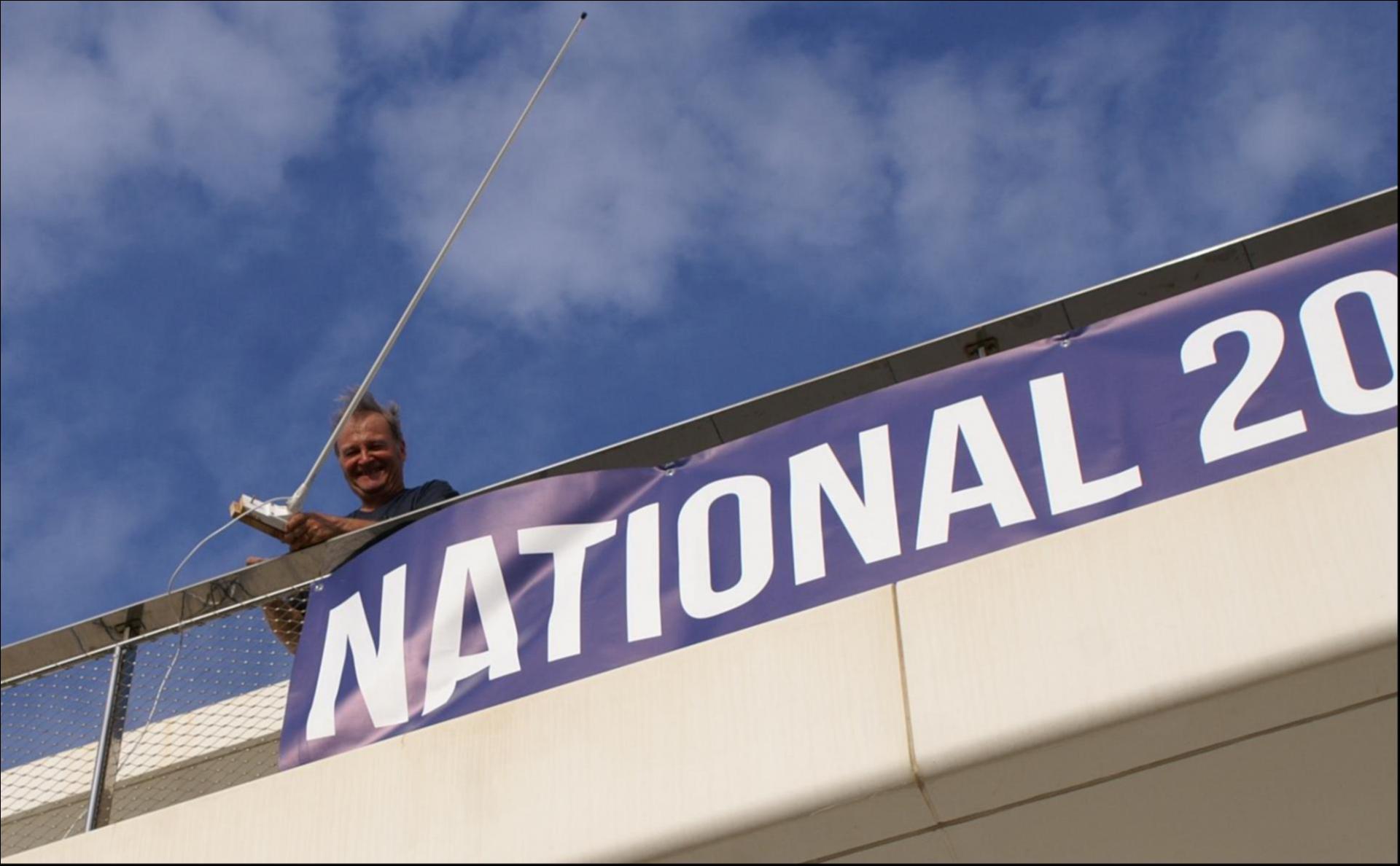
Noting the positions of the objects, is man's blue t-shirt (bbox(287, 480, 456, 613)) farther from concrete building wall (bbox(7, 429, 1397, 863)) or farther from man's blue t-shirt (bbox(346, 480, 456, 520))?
concrete building wall (bbox(7, 429, 1397, 863))

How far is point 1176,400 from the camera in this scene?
6086 mm

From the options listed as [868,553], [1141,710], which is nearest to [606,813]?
[868,553]

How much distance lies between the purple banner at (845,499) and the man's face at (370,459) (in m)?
1.60

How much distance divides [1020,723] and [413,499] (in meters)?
3.49

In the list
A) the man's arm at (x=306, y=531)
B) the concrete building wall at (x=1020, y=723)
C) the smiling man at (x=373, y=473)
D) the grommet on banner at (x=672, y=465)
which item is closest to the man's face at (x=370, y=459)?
the smiling man at (x=373, y=473)

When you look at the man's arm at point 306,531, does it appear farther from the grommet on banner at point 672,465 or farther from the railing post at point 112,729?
the grommet on banner at point 672,465

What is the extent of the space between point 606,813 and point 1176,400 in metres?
2.06

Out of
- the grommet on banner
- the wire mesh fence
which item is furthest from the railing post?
the grommet on banner

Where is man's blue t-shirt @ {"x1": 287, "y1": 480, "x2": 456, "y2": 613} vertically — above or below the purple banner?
above

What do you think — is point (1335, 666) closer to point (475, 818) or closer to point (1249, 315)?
point (1249, 315)

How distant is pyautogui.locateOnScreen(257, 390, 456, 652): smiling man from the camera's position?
7777mm

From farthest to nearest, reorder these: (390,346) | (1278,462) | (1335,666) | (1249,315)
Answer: (390,346) < (1249,315) < (1278,462) < (1335,666)

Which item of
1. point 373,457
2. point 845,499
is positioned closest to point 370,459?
point 373,457

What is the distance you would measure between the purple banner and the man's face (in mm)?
1596
